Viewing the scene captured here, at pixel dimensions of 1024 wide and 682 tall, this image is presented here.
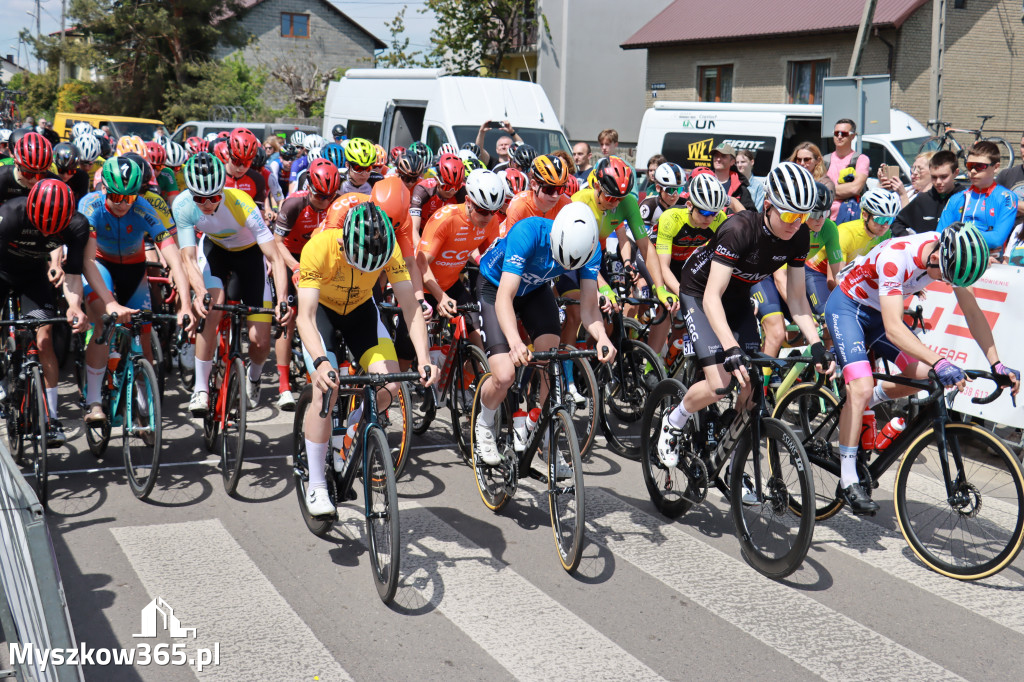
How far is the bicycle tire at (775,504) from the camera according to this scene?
4953mm

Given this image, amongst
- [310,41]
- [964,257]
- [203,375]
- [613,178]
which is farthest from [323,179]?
[310,41]

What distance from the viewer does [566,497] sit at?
5.37m

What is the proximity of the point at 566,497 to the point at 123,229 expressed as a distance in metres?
4.20

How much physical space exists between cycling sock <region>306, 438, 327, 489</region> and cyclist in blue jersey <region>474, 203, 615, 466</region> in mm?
1091

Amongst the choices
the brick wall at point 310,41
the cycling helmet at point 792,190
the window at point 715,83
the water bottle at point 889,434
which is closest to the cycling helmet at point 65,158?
the cycling helmet at point 792,190

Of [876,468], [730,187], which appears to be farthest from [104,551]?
[730,187]

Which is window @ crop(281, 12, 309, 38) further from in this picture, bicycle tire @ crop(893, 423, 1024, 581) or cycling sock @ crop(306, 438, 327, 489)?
bicycle tire @ crop(893, 423, 1024, 581)

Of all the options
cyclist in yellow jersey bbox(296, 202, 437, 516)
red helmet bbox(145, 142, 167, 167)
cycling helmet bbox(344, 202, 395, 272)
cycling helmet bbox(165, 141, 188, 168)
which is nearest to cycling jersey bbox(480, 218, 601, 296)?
cyclist in yellow jersey bbox(296, 202, 437, 516)

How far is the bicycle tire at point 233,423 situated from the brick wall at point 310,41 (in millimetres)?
50483

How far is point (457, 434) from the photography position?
7.28m

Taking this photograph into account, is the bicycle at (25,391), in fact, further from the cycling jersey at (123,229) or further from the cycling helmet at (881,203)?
the cycling helmet at (881,203)

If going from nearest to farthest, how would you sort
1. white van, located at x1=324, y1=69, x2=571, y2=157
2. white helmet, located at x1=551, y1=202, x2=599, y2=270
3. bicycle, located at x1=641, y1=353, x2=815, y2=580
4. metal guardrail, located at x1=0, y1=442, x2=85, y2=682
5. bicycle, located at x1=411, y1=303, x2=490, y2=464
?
Answer: 1. metal guardrail, located at x1=0, y1=442, x2=85, y2=682
2. bicycle, located at x1=641, y1=353, x2=815, y2=580
3. white helmet, located at x1=551, y1=202, x2=599, y2=270
4. bicycle, located at x1=411, y1=303, x2=490, y2=464
5. white van, located at x1=324, y1=69, x2=571, y2=157

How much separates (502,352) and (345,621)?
6.39ft

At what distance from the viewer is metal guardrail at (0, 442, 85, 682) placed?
2.96 metres
